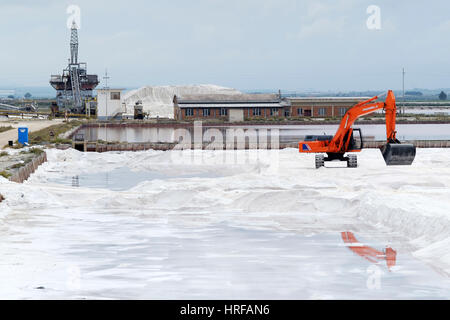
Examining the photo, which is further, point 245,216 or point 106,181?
point 106,181

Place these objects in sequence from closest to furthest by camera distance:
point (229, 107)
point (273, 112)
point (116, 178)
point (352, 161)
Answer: point (116, 178) → point (352, 161) → point (229, 107) → point (273, 112)

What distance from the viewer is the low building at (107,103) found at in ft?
318

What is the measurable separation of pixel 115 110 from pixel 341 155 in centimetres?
6629

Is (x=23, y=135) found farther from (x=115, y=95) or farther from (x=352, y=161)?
(x=115, y=95)

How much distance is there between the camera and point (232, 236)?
18.8 metres

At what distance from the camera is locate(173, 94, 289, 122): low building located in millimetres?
100062

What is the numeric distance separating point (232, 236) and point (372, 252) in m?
3.72

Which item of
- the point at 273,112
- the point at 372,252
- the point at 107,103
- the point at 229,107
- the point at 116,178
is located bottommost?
the point at 372,252

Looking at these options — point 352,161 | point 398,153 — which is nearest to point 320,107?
point 352,161

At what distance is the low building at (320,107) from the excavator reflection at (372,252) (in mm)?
86053

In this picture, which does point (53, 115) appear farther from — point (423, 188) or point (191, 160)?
point (423, 188)

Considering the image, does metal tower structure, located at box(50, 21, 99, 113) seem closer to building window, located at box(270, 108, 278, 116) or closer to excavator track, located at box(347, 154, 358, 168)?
building window, located at box(270, 108, 278, 116)

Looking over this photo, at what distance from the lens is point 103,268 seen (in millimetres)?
15062
